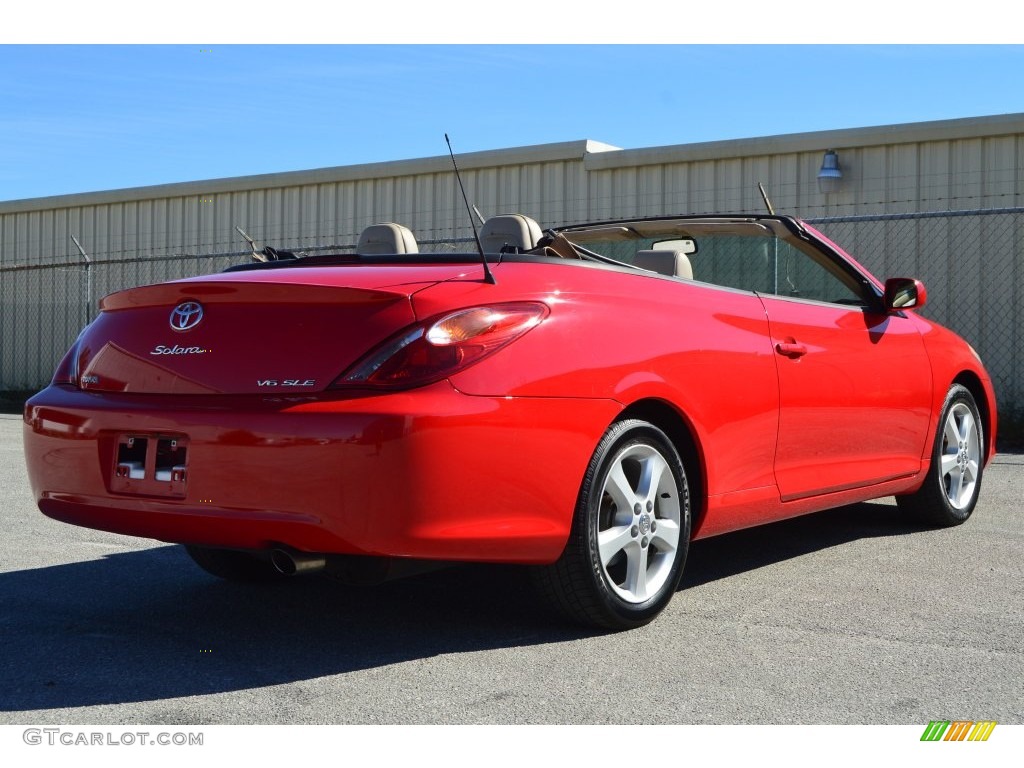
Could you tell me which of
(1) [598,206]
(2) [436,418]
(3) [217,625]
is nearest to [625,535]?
(2) [436,418]

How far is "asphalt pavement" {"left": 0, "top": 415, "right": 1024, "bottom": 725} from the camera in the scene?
3.23 meters

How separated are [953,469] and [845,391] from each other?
143 centimetres

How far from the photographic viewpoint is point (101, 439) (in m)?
3.82

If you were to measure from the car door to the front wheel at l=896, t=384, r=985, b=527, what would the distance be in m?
0.23

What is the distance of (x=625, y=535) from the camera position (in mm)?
4062

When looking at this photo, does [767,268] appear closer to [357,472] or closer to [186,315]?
[186,315]

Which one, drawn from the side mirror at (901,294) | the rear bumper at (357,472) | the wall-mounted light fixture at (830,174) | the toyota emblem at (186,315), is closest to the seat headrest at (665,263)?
the rear bumper at (357,472)

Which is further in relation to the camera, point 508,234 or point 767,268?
point 767,268

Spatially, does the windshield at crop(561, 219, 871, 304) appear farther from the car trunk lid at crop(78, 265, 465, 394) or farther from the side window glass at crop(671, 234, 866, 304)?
the car trunk lid at crop(78, 265, 465, 394)

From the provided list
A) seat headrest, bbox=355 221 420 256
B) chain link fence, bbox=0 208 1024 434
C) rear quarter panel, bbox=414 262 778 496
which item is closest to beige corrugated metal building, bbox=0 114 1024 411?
chain link fence, bbox=0 208 1024 434

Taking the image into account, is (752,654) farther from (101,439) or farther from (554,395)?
(101,439)

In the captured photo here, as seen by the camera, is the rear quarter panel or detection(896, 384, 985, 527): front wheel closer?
the rear quarter panel

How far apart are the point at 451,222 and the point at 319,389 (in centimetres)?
1211
